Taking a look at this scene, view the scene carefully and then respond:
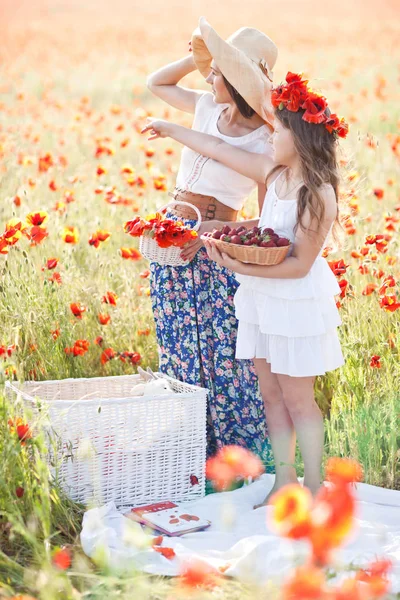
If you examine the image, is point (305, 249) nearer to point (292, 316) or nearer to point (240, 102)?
point (292, 316)

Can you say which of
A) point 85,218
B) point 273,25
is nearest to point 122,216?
point 85,218

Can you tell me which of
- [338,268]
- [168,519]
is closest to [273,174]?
[338,268]

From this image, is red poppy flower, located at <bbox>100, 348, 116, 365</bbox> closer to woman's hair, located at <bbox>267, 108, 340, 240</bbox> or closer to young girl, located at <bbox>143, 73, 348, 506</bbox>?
young girl, located at <bbox>143, 73, 348, 506</bbox>

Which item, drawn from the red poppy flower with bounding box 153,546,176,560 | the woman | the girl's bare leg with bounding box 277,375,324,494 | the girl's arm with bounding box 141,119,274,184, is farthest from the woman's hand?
the red poppy flower with bounding box 153,546,176,560

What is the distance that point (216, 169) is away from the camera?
120 inches

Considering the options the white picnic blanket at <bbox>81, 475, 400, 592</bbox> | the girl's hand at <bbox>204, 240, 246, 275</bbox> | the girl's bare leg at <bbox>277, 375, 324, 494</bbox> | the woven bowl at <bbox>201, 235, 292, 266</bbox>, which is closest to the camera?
the white picnic blanket at <bbox>81, 475, 400, 592</bbox>

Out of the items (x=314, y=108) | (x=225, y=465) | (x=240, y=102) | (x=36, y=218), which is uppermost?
(x=240, y=102)

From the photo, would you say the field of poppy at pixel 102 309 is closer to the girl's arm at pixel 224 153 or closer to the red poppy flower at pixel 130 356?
the red poppy flower at pixel 130 356

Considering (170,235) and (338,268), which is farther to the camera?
(338,268)

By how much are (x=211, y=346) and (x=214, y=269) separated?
0.31 meters

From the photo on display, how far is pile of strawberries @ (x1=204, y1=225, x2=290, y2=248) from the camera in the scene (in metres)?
2.57

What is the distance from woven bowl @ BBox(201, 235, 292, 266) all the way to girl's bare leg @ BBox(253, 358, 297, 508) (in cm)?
45

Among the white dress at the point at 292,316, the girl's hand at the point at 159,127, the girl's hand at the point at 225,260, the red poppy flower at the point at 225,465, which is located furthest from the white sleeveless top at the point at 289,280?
the red poppy flower at the point at 225,465

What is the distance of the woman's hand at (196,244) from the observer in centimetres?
301
